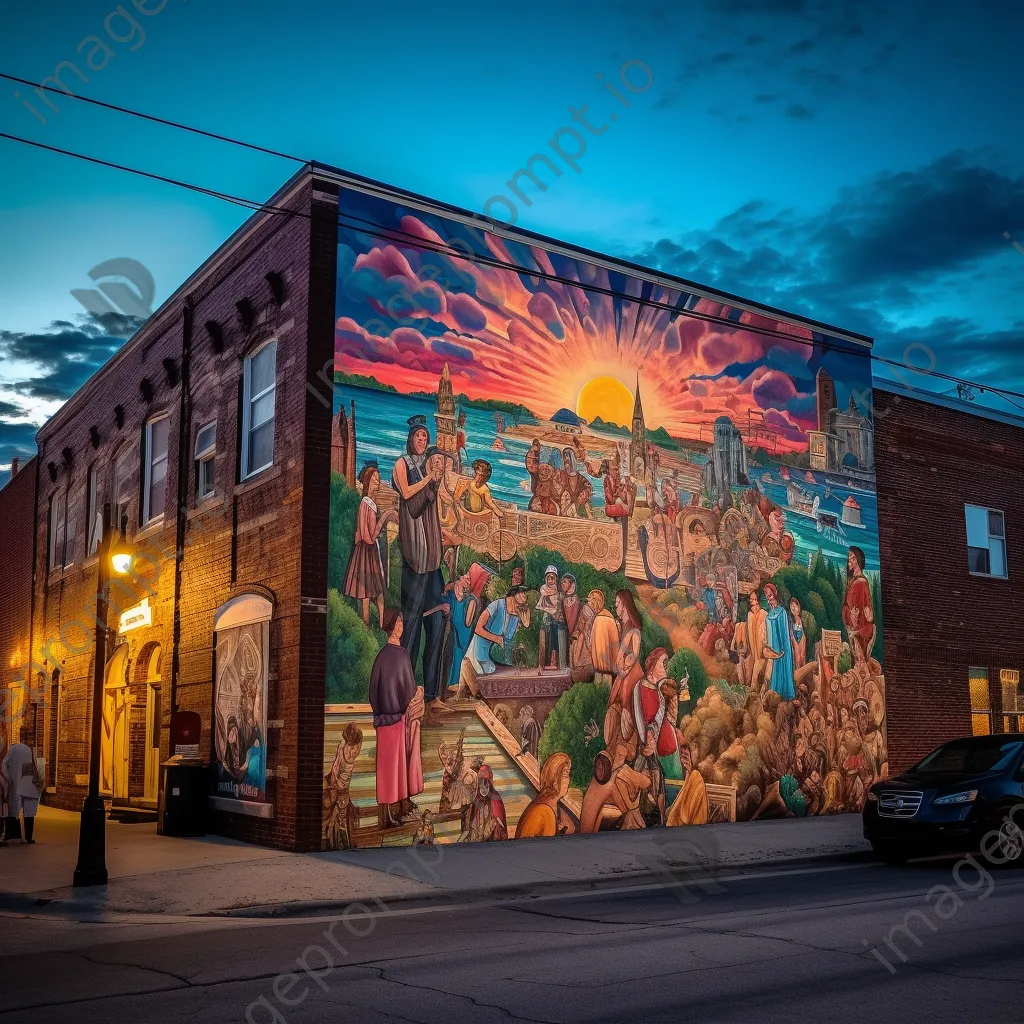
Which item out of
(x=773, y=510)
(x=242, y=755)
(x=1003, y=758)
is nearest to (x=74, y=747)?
(x=242, y=755)

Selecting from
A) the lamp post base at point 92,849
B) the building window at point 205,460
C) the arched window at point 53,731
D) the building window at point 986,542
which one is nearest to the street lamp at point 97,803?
the lamp post base at point 92,849

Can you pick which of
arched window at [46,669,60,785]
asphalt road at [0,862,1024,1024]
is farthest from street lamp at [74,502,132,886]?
arched window at [46,669,60,785]

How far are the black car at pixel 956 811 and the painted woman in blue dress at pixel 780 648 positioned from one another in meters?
4.80

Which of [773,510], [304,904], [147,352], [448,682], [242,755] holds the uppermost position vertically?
[147,352]

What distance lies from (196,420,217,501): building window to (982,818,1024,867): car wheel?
41.2 ft

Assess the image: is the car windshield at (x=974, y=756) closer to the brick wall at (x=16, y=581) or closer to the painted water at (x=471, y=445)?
the painted water at (x=471, y=445)

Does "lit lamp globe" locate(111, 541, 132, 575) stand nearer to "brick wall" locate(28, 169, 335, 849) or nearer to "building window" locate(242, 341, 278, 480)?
"brick wall" locate(28, 169, 335, 849)

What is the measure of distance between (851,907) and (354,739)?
690 cm

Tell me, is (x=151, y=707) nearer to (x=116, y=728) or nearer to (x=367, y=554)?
(x=116, y=728)

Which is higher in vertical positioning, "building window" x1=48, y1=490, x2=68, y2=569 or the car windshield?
"building window" x1=48, y1=490, x2=68, y2=569

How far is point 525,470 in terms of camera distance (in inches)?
682

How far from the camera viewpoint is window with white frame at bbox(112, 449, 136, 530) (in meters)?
22.9

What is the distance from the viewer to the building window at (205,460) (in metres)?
19.2

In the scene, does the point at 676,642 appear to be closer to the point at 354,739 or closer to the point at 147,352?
the point at 354,739
